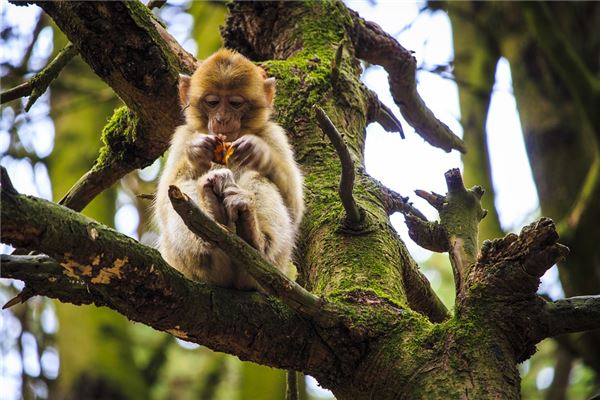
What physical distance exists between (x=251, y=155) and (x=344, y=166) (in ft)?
3.25

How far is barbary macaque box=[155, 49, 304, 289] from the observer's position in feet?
12.7

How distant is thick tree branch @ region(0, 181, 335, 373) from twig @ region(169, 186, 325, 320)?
0.26 meters

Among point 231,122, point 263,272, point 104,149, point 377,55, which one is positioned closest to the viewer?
point 263,272

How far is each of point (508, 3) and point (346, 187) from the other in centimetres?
785

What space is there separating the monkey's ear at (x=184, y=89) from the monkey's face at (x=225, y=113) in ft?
0.40

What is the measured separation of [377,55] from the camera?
21.2 feet

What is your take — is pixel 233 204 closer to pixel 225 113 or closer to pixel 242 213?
pixel 242 213

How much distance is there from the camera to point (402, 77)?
6340mm

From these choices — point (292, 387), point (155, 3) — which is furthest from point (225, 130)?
point (292, 387)

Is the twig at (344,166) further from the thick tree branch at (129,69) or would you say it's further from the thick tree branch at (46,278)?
the thick tree branch at (129,69)

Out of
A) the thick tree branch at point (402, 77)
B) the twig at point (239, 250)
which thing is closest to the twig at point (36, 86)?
the twig at point (239, 250)

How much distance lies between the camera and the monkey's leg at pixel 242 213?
150 inches

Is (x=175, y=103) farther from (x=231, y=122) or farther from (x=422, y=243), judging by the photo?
(x=422, y=243)

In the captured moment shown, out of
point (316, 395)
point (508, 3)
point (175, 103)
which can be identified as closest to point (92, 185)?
A: point (175, 103)
